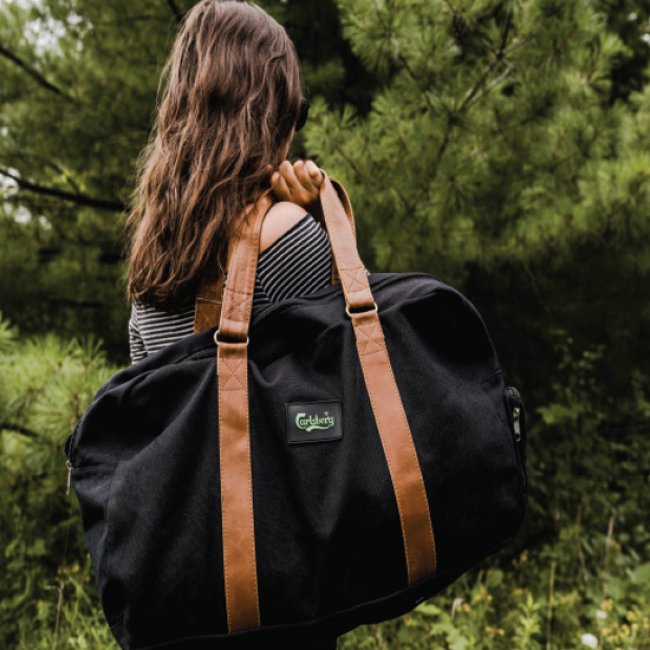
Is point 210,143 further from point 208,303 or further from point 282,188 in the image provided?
point 208,303

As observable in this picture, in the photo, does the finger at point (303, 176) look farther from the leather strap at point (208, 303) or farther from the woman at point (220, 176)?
the leather strap at point (208, 303)

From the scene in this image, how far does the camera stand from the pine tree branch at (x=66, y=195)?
3.00 meters

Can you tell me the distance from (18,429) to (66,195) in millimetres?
1704

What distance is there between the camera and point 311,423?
3.14 ft

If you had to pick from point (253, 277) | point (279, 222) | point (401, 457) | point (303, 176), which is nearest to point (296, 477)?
point (401, 457)

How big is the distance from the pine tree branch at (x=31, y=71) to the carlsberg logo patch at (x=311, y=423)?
266 centimetres

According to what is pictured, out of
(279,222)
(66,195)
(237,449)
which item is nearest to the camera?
(237,449)

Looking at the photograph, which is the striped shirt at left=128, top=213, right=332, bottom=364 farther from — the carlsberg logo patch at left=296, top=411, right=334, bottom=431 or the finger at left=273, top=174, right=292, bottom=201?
the carlsberg logo patch at left=296, top=411, right=334, bottom=431

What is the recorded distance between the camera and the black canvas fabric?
93 centimetres

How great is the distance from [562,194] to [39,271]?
2.54 meters

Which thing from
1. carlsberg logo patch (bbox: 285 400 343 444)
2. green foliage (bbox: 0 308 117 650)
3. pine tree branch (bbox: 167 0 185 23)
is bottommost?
green foliage (bbox: 0 308 117 650)

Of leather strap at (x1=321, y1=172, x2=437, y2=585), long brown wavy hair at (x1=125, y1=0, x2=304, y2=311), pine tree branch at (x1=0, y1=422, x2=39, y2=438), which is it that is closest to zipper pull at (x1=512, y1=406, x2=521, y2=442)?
leather strap at (x1=321, y1=172, x2=437, y2=585)

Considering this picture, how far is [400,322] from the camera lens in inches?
40.3

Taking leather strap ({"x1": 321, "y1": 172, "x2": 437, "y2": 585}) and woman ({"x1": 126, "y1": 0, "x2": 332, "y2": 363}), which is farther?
woman ({"x1": 126, "y1": 0, "x2": 332, "y2": 363})
